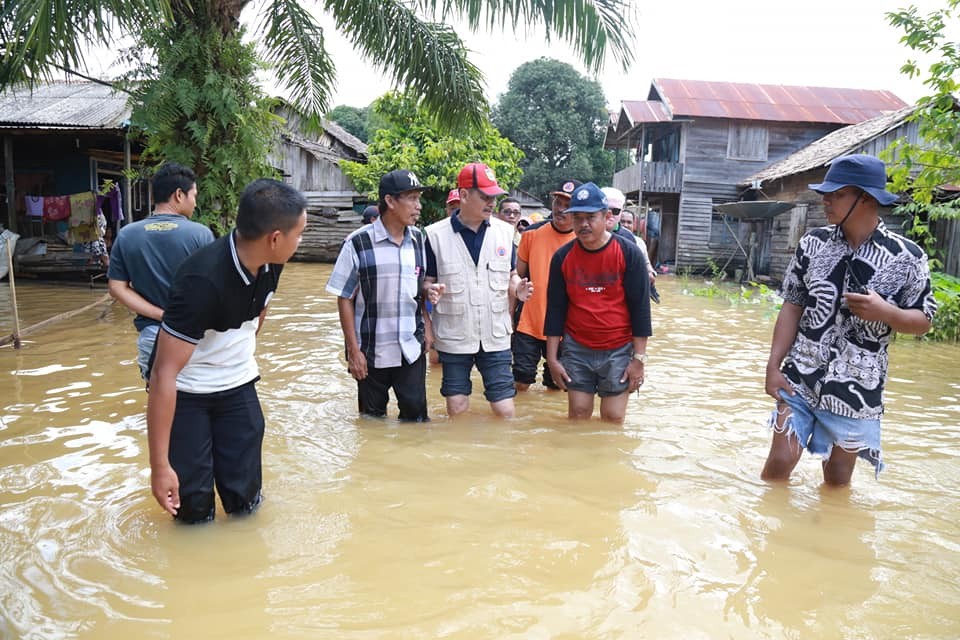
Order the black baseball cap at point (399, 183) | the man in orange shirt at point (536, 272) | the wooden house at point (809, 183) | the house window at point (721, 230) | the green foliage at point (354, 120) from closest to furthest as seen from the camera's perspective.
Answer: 1. the black baseball cap at point (399, 183)
2. the man in orange shirt at point (536, 272)
3. the wooden house at point (809, 183)
4. the house window at point (721, 230)
5. the green foliage at point (354, 120)

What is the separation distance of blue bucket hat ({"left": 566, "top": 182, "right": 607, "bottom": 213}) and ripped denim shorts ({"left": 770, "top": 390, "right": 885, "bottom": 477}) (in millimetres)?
1585

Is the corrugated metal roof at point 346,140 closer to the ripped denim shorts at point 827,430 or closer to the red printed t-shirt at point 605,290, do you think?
the red printed t-shirt at point 605,290

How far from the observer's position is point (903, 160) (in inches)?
364

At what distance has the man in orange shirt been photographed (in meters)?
6.14

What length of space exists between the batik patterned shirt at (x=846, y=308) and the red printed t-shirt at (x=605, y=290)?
122cm

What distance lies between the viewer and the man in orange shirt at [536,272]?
6.14 m

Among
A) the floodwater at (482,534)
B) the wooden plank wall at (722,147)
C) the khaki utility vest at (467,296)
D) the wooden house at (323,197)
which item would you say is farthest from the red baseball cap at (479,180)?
the wooden plank wall at (722,147)

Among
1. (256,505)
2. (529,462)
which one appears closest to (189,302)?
(256,505)

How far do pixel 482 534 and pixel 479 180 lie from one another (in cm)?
242

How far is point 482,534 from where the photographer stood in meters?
3.38

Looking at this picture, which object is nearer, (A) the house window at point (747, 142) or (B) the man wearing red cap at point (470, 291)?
(B) the man wearing red cap at point (470, 291)

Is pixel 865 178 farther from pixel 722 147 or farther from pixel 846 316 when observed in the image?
pixel 722 147

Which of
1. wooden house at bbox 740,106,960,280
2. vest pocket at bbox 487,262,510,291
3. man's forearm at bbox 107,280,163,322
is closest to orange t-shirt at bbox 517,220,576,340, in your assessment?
vest pocket at bbox 487,262,510,291

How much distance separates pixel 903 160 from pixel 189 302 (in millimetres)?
9472
